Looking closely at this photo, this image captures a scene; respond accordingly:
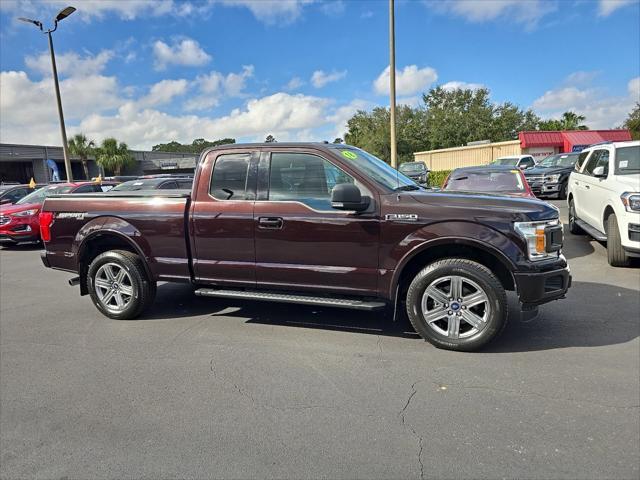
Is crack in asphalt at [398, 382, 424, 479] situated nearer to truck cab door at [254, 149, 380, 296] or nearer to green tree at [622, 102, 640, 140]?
truck cab door at [254, 149, 380, 296]

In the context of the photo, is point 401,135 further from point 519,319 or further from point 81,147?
point 519,319

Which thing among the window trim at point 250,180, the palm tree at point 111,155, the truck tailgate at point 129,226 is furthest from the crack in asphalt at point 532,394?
the palm tree at point 111,155

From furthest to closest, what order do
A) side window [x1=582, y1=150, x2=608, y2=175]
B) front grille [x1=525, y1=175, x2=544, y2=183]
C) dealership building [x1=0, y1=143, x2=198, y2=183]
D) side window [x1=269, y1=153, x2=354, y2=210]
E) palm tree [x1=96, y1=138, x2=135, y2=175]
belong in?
palm tree [x1=96, y1=138, x2=135, y2=175] < dealership building [x1=0, y1=143, x2=198, y2=183] < front grille [x1=525, y1=175, x2=544, y2=183] < side window [x1=582, y1=150, x2=608, y2=175] < side window [x1=269, y1=153, x2=354, y2=210]

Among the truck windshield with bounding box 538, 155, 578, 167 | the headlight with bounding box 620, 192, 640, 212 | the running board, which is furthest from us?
the truck windshield with bounding box 538, 155, 578, 167

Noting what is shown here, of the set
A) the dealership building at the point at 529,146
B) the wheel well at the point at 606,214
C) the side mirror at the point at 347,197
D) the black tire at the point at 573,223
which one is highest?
the dealership building at the point at 529,146

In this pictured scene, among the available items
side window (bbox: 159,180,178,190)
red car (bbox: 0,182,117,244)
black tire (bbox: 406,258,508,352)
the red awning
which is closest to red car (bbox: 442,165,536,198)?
black tire (bbox: 406,258,508,352)

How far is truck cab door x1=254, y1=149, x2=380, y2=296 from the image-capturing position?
168 inches

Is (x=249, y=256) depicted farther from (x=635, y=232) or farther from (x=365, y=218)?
(x=635, y=232)

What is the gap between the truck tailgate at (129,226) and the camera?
195 inches

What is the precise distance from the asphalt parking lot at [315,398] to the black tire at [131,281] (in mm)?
137

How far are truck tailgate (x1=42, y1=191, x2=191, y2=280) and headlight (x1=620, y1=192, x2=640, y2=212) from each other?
597 cm

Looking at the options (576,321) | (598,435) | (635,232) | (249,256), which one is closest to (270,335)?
(249,256)

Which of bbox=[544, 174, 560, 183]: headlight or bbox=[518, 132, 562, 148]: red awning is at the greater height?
bbox=[518, 132, 562, 148]: red awning

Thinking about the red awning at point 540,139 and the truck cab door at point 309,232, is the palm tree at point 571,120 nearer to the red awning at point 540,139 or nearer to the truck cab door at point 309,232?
the red awning at point 540,139
